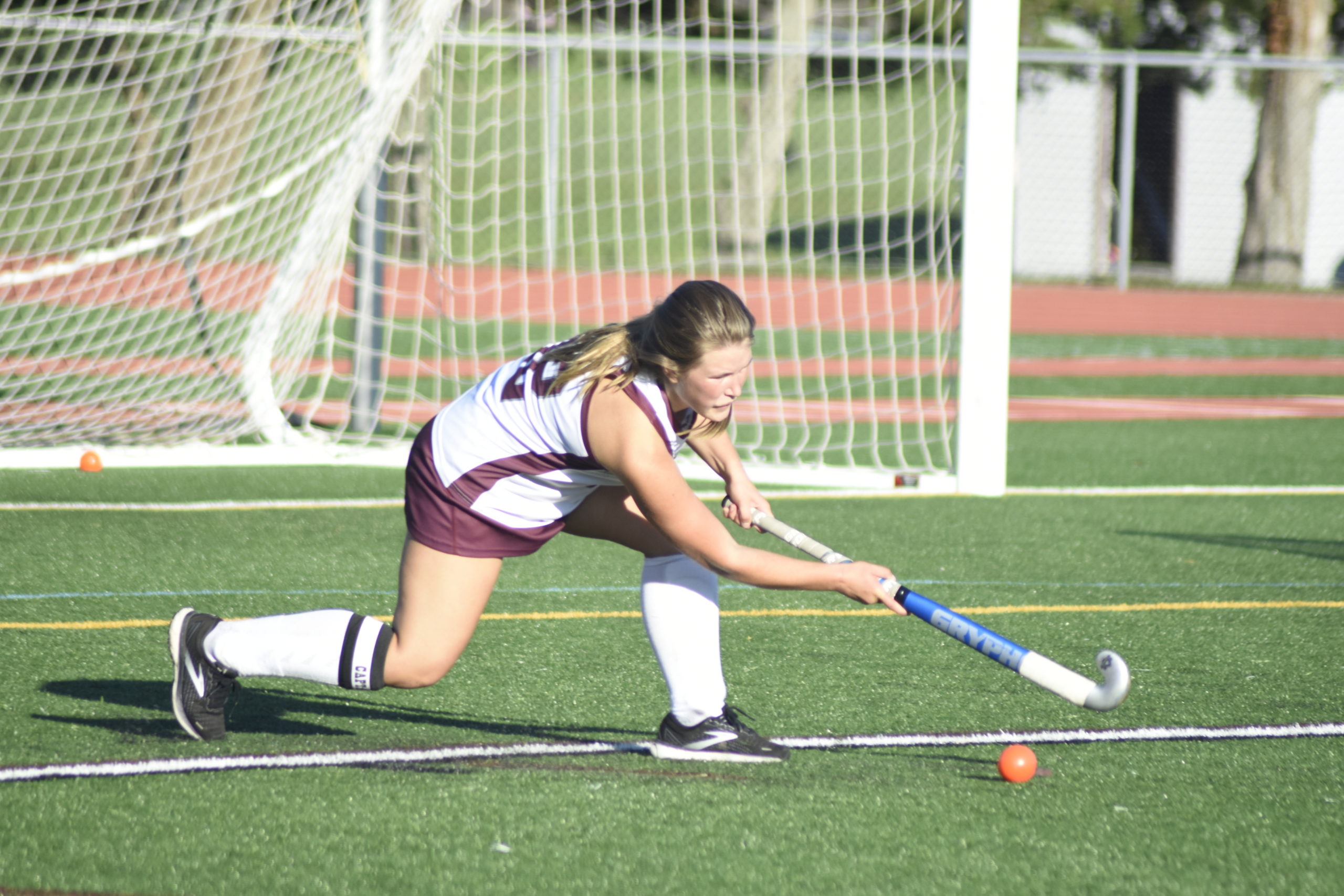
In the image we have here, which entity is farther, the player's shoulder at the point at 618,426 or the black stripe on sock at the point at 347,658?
the black stripe on sock at the point at 347,658

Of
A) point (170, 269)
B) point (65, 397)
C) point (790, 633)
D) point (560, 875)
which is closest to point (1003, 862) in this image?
point (560, 875)

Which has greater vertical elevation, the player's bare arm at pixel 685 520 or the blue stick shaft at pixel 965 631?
the player's bare arm at pixel 685 520

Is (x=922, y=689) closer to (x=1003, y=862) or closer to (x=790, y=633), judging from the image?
(x=790, y=633)

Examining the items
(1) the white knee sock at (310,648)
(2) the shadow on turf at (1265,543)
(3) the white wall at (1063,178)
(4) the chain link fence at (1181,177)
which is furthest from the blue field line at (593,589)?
(4) the chain link fence at (1181,177)

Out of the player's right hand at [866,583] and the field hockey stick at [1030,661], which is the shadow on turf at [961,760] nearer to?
the field hockey stick at [1030,661]

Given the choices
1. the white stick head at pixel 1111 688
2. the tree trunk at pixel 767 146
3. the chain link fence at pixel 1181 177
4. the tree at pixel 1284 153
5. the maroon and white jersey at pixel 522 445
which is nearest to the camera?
the white stick head at pixel 1111 688

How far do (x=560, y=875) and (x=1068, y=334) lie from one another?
48.4 ft

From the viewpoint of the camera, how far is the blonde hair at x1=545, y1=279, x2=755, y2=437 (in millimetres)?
3213

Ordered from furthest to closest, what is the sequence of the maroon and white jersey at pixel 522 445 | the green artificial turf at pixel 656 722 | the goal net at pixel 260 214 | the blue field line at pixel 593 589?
1. the goal net at pixel 260 214
2. the blue field line at pixel 593 589
3. the maroon and white jersey at pixel 522 445
4. the green artificial turf at pixel 656 722

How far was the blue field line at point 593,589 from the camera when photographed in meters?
5.11

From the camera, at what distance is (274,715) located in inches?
155

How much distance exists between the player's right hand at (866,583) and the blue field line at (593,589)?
5.67 feet

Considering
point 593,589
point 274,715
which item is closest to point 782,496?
point 593,589

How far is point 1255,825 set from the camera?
10.4 feet
